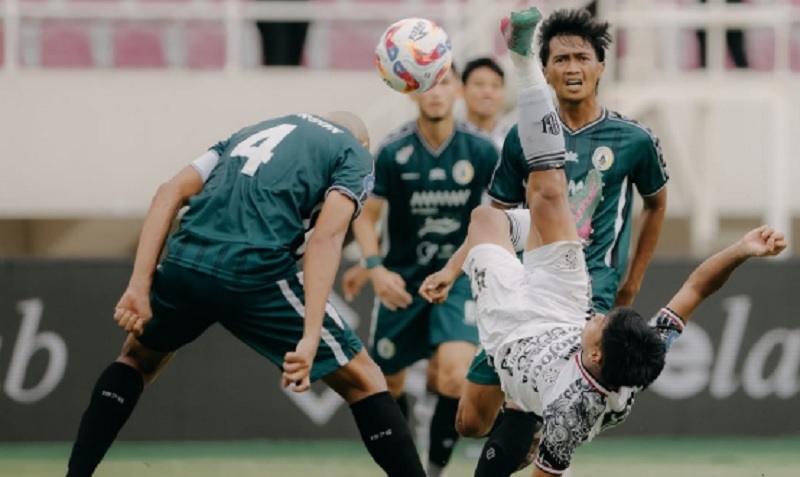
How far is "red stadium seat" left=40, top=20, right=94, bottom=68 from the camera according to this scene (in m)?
15.7

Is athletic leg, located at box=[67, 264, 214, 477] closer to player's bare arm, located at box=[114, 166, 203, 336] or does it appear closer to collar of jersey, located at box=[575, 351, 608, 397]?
player's bare arm, located at box=[114, 166, 203, 336]

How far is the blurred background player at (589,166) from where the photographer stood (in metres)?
6.95

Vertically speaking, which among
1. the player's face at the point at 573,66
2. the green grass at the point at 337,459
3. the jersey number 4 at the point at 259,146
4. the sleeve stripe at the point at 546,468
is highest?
the player's face at the point at 573,66

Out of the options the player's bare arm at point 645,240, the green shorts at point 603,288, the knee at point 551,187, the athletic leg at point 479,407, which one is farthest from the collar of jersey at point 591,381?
the player's bare arm at point 645,240

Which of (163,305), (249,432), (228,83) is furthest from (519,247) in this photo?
(228,83)

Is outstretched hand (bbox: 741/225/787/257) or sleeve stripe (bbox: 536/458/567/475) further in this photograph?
outstretched hand (bbox: 741/225/787/257)

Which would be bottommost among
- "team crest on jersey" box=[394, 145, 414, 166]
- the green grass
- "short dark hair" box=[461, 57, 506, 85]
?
the green grass

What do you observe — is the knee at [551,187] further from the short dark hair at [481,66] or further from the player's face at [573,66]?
the short dark hair at [481,66]

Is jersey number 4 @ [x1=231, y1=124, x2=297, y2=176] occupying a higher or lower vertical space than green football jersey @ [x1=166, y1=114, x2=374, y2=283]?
higher

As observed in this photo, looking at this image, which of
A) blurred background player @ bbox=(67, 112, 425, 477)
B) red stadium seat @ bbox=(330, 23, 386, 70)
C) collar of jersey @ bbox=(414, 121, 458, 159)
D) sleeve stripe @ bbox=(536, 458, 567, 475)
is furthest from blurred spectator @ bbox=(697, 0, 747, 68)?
sleeve stripe @ bbox=(536, 458, 567, 475)

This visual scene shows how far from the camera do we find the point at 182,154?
49.1 ft

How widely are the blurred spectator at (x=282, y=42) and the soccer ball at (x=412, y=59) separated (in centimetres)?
809

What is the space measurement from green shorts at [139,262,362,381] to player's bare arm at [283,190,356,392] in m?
0.15

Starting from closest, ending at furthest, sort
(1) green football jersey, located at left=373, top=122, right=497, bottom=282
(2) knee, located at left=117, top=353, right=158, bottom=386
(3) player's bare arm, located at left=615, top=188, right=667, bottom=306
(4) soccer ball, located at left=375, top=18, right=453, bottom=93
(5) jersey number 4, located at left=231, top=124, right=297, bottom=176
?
1. (5) jersey number 4, located at left=231, top=124, right=297, bottom=176
2. (2) knee, located at left=117, top=353, right=158, bottom=386
3. (3) player's bare arm, located at left=615, top=188, right=667, bottom=306
4. (4) soccer ball, located at left=375, top=18, right=453, bottom=93
5. (1) green football jersey, located at left=373, top=122, right=497, bottom=282
